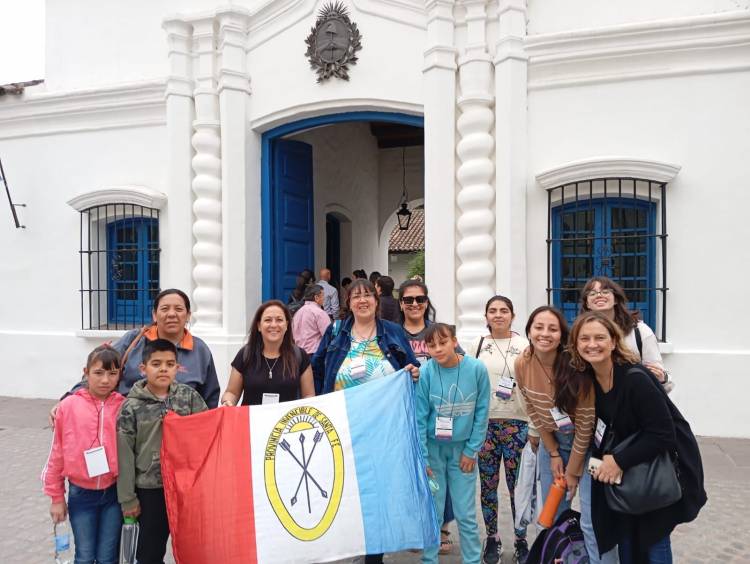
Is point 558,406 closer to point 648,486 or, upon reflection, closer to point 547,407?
point 547,407

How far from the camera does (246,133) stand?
7773mm

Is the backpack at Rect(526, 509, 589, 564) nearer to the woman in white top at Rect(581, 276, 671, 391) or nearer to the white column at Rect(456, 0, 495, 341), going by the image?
the woman in white top at Rect(581, 276, 671, 391)

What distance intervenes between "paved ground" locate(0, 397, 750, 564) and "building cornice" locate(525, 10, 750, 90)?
12.5ft

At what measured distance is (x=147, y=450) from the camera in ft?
9.73

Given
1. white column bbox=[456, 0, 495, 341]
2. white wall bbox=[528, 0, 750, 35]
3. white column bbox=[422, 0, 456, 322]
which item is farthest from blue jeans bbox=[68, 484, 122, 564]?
white wall bbox=[528, 0, 750, 35]

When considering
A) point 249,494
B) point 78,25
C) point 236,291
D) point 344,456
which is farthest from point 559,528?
point 78,25

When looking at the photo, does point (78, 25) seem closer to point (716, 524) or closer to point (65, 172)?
point (65, 172)

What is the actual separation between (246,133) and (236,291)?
6.51 ft

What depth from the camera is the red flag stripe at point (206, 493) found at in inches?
117

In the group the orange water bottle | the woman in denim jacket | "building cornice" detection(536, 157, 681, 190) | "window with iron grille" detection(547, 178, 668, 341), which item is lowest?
the orange water bottle

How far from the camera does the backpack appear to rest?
3032 millimetres

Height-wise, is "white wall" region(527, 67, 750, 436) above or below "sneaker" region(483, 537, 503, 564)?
above

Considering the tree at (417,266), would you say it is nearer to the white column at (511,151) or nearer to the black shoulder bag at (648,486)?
the white column at (511,151)

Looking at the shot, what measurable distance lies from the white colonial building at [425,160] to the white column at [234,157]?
26 mm
